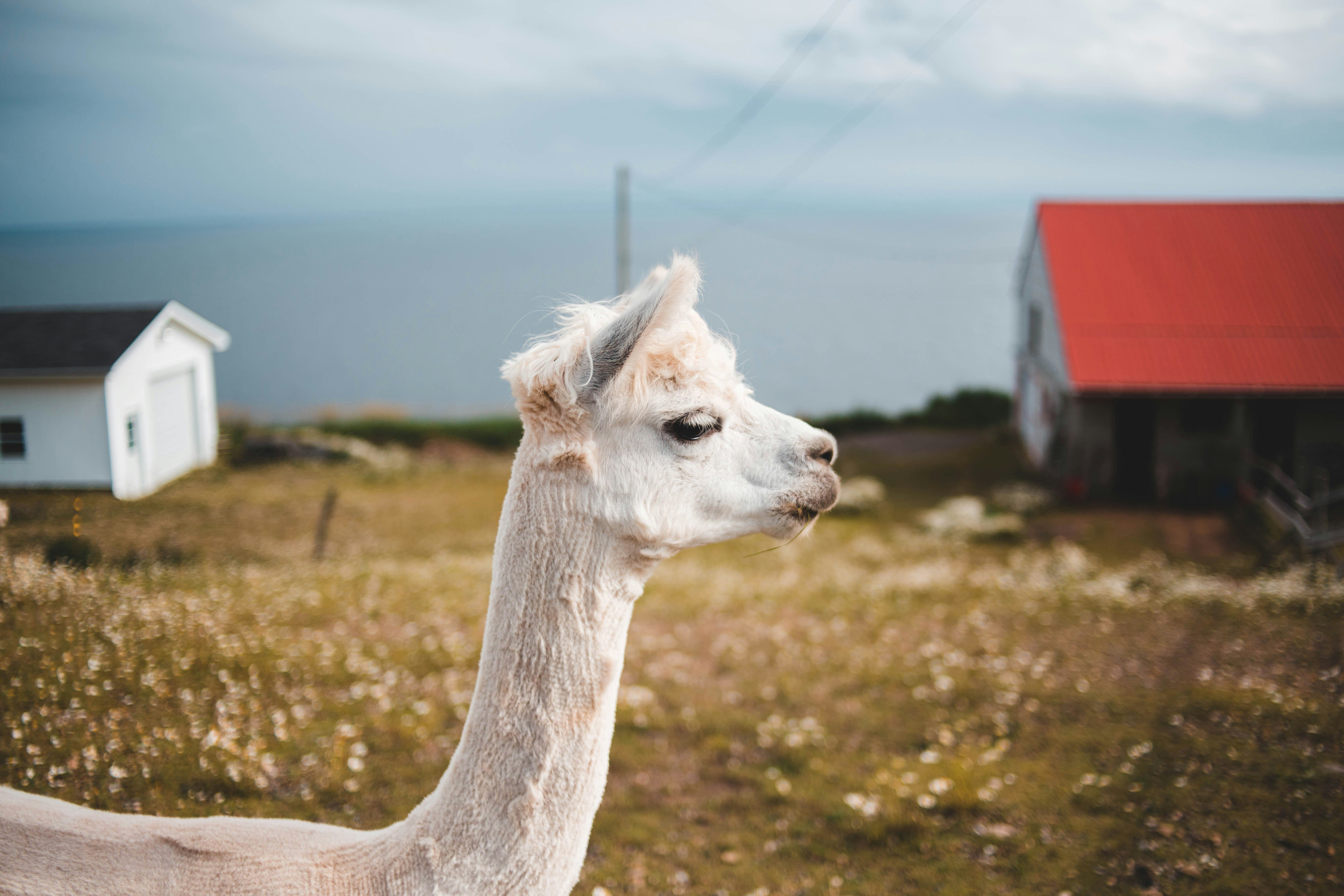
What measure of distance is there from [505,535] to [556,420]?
0.35 m

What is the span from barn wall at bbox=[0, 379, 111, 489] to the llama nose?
4375 mm

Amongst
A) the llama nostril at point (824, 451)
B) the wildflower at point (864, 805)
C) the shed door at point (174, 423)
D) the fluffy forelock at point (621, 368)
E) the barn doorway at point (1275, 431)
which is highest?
the fluffy forelock at point (621, 368)

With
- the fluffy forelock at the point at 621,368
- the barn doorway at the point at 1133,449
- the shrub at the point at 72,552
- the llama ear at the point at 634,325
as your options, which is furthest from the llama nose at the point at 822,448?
the barn doorway at the point at 1133,449

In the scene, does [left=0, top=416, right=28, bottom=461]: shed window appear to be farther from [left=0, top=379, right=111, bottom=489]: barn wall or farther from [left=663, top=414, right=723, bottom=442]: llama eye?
[left=663, top=414, right=723, bottom=442]: llama eye

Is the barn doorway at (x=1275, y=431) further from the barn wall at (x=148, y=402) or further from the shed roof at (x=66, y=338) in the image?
the shed roof at (x=66, y=338)

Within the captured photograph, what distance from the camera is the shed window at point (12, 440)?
14.9 feet

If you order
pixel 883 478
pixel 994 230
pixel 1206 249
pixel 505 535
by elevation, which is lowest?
pixel 883 478

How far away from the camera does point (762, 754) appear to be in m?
6.27

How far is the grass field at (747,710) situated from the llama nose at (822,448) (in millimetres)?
3275

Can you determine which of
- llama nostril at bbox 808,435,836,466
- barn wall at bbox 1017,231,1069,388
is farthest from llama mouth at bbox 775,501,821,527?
barn wall at bbox 1017,231,1069,388

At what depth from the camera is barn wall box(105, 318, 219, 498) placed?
190 inches

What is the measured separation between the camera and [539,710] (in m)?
2.08

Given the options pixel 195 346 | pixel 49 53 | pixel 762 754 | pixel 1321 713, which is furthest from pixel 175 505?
pixel 1321 713

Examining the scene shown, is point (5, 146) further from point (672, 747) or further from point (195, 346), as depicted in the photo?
point (672, 747)
